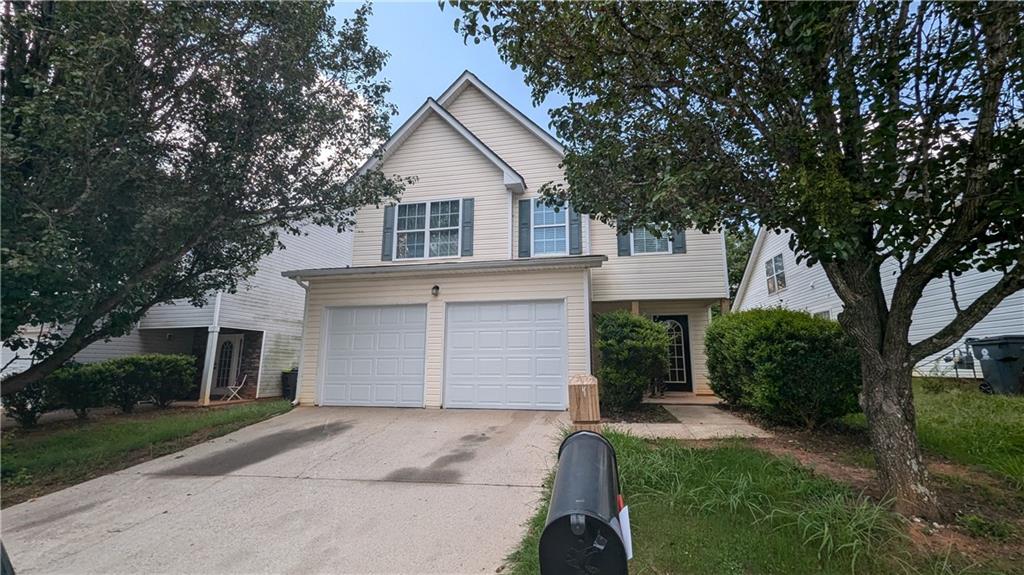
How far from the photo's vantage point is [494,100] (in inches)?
490

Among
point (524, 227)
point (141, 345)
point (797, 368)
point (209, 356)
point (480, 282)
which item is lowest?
point (797, 368)

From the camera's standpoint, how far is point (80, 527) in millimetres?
4324

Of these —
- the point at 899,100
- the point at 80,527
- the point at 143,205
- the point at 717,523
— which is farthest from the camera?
the point at 143,205

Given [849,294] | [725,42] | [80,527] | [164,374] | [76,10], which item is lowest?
[80,527]

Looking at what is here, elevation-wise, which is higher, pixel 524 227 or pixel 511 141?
pixel 511 141

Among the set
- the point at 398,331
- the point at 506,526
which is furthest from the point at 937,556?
the point at 398,331

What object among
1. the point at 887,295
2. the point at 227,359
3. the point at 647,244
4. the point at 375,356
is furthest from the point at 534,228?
the point at 227,359

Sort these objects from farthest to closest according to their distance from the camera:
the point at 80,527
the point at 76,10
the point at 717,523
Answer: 1. the point at 76,10
2. the point at 80,527
3. the point at 717,523

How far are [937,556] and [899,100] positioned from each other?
364 cm

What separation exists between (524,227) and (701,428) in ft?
21.0

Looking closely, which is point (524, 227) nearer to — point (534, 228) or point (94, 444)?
point (534, 228)

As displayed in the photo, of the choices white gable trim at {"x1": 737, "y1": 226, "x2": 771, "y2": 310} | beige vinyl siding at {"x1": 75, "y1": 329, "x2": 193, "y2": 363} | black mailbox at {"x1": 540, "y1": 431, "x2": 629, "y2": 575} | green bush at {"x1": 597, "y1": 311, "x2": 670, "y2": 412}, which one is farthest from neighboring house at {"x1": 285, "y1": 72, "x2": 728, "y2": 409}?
white gable trim at {"x1": 737, "y1": 226, "x2": 771, "y2": 310}

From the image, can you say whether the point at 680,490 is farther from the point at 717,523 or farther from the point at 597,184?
the point at 597,184

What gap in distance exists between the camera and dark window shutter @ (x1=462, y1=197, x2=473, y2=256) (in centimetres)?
1112
